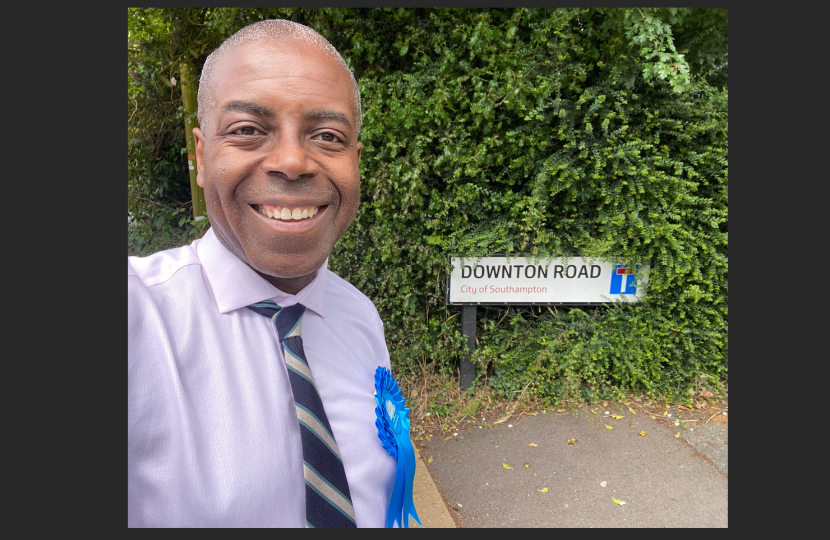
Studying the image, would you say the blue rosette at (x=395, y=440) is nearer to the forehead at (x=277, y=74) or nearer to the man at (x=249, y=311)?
the man at (x=249, y=311)

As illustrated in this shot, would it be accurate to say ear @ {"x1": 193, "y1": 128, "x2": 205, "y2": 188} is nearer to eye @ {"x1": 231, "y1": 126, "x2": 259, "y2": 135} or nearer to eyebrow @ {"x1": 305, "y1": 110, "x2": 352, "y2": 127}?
eye @ {"x1": 231, "y1": 126, "x2": 259, "y2": 135}

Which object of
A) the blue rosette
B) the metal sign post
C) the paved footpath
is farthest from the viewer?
the metal sign post

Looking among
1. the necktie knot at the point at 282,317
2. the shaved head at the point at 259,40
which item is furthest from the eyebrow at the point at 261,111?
the necktie knot at the point at 282,317

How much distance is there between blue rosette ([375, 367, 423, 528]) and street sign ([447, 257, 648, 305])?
2.12m

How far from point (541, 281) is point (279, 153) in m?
2.88

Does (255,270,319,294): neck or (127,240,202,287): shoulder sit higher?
(127,240,202,287): shoulder

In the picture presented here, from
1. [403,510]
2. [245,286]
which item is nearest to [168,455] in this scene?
[245,286]

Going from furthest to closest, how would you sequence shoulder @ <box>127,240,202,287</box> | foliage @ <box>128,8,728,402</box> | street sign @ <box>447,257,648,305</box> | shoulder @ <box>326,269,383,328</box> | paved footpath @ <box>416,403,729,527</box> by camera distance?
street sign @ <box>447,257,648,305</box> < foliage @ <box>128,8,728,402</box> < paved footpath @ <box>416,403,729,527</box> < shoulder @ <box>326,269,383,328</box> < shoulder @ <box>127,240,202,287</box>

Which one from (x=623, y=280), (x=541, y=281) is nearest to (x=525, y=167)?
(x=541, y=281)

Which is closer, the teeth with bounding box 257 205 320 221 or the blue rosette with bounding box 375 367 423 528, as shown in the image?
the teeth with bounding box 257 205 320 221

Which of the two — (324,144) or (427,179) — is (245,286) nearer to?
(324,144)

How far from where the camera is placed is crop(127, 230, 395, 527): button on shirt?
986 mm

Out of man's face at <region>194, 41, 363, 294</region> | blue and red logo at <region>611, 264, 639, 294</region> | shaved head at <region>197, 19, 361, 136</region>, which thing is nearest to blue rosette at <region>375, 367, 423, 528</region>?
man's face at <region>194, 41, 363, 294</region>

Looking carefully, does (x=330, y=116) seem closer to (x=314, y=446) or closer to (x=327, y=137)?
(x=327, y=137)
